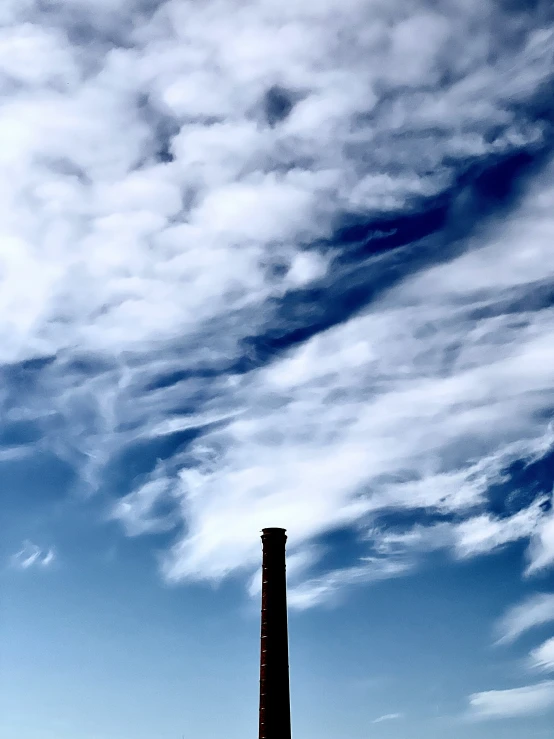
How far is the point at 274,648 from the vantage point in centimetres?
2927

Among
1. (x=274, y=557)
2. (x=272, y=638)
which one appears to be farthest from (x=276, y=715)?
(x=274, y=557)

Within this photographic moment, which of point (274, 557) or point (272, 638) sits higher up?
point (274, 557)

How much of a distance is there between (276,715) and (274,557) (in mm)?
6275

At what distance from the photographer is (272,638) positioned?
96.5 ft

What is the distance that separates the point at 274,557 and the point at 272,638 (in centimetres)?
342

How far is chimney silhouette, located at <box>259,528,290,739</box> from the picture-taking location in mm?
28500

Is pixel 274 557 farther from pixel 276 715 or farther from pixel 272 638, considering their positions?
pixel 276 715

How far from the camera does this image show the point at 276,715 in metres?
28.5

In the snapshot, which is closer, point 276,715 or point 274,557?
point 276,715

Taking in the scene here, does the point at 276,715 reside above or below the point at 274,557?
below

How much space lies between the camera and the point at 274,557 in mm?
31250

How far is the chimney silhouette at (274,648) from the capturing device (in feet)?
93.5

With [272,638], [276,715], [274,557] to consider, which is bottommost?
[276,715]
